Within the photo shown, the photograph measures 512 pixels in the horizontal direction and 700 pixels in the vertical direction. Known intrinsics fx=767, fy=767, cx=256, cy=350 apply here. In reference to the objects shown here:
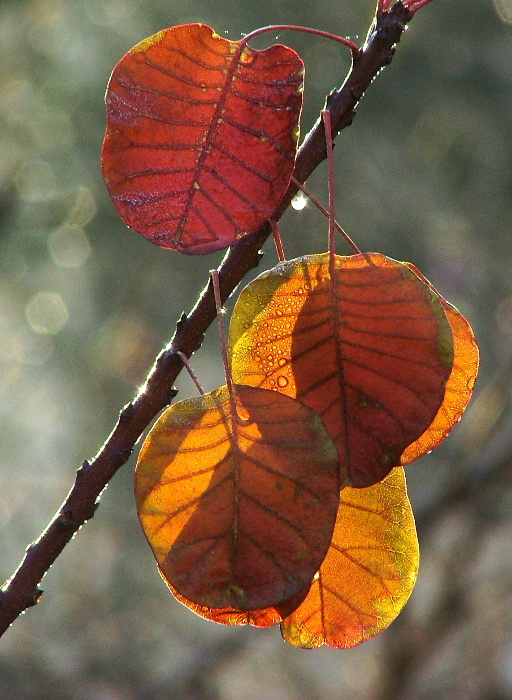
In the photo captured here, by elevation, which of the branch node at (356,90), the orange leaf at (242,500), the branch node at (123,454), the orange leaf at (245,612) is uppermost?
the branch node at (356,90)

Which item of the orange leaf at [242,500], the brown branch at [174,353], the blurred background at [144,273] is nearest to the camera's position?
the orange leaf at [242,500]

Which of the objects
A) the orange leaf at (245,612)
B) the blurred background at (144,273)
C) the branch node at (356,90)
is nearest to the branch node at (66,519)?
the orange leaf at (245,612)

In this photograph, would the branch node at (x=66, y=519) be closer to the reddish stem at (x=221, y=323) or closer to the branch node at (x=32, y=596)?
the branch node at (x=32, y=596)

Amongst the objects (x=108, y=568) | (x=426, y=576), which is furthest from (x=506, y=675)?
(x=108, y=568)

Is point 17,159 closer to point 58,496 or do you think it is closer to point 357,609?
point 58,496

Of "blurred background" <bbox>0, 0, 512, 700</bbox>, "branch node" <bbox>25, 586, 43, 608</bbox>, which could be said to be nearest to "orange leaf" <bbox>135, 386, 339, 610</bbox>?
"branch node" <bbox>25, 586, 43, 608</bbox>

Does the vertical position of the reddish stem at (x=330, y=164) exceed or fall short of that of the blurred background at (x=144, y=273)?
it exceeds it

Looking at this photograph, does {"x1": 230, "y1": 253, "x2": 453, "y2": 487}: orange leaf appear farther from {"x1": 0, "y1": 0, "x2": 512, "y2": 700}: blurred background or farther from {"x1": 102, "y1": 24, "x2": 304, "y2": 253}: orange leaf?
{"x1": 0, "y1": 0, "x2": 512, "y2": 700}: blurred background
